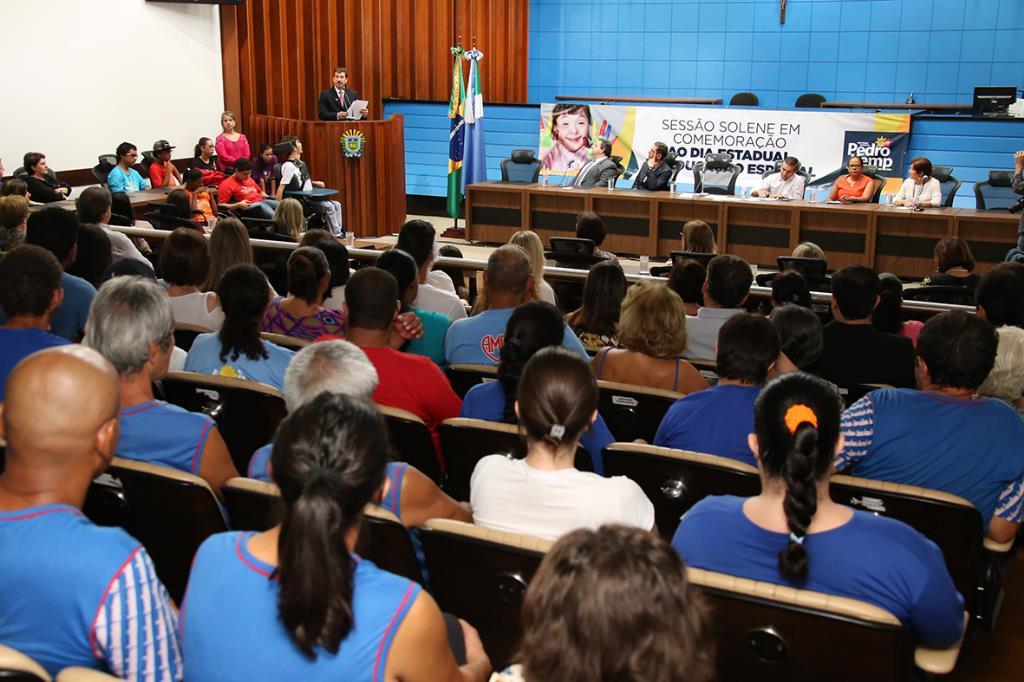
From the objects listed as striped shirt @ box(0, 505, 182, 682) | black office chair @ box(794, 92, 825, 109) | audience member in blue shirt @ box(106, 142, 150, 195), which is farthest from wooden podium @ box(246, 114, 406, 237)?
striped shirt @ box(0, 505, 182, 682)

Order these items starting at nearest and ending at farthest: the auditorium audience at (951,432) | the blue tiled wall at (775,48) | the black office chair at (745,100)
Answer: the auditorium audience at (951,432) < the black office chair at (745,100) < the blue tiled wall at (775,48)

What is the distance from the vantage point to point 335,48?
40.3ft

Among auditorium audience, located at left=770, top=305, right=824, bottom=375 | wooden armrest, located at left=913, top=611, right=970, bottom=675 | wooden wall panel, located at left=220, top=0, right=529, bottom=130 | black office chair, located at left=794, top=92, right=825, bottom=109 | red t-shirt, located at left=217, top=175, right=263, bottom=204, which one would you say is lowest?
wooden armrest, located at left=913, top=611, right=970, bottom=675

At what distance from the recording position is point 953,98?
541 inches

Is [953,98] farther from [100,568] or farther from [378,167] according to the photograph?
[100,568]

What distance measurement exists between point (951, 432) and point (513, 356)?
1144 mm

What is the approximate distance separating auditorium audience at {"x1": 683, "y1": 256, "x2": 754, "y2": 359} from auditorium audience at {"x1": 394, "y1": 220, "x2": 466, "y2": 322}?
102 centimetres

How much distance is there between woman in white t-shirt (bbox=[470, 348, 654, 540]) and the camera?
77.4 inches

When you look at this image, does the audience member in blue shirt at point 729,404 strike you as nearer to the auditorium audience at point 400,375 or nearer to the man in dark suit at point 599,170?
the auditorium audience at point 400,375

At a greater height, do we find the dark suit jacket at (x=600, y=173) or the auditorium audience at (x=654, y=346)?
the dark suit jacket at (x=600, y=173)

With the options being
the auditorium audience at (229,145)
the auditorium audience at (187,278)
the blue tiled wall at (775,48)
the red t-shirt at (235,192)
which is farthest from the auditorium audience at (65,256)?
the blue tiled wall at (775,48)

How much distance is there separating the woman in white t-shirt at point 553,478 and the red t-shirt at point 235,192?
8065 millimetres

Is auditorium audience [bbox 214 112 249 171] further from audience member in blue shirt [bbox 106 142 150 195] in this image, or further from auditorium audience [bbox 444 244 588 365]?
Answer: auditorium audience [bbox 444 244 588 365]

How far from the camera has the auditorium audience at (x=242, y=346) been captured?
3.05 m
